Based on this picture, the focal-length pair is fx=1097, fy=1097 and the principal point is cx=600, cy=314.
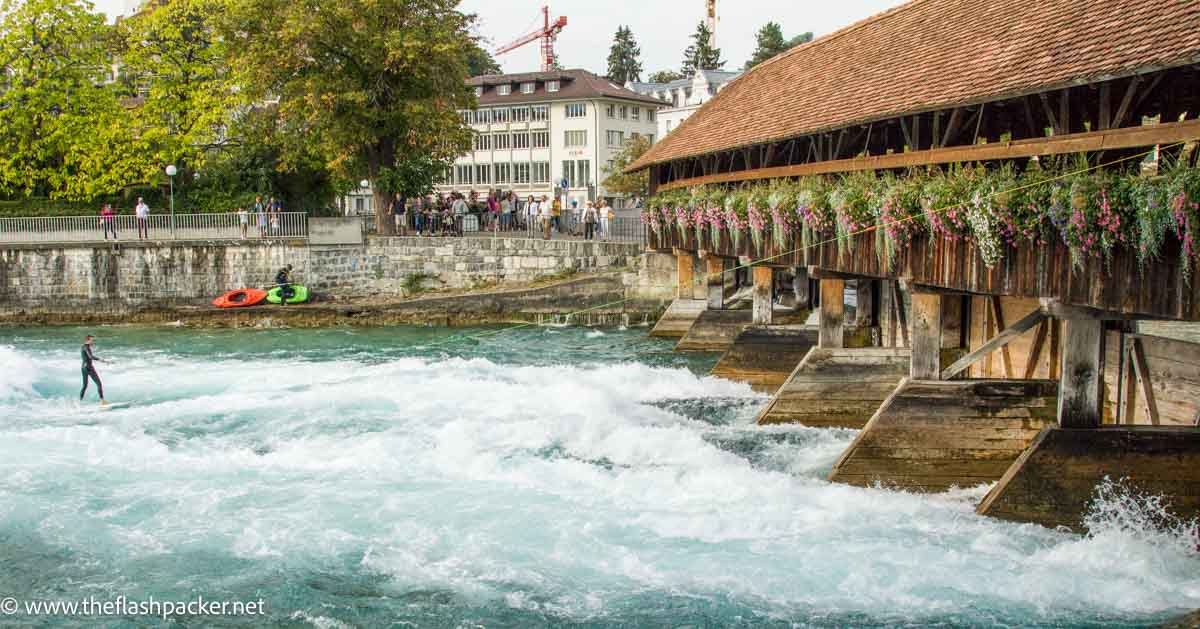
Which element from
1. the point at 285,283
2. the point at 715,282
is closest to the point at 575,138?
the point at 285,283

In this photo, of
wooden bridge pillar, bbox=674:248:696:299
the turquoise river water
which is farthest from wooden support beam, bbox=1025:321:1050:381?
wooden bridge pillar, bbox=674:248:696:299

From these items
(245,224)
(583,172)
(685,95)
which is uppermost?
(685,95)

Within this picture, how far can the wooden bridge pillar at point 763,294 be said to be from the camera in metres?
17.8

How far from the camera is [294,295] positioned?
28031 millimetres

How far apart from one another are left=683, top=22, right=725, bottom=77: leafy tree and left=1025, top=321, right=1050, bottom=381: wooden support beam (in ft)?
254

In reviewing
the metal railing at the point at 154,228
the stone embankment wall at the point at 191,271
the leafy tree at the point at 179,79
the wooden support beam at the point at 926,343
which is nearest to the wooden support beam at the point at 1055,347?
the wooden support beam at the point at 926,343

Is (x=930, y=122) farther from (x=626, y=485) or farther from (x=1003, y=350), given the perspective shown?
(x=626, y=485)

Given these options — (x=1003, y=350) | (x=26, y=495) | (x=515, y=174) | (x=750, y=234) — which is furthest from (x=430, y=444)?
(x=515, y=174)

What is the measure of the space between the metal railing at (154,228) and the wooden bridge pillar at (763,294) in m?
15.8

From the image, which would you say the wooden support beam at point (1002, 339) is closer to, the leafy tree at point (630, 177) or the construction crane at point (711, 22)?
the leafy tree at point (630, 177)

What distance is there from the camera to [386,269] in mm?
29250

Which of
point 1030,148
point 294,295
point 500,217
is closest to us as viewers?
point 1030,148

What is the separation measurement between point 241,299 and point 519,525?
64.9 feet

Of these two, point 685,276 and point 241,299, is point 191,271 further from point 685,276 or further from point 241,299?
point 685,276
